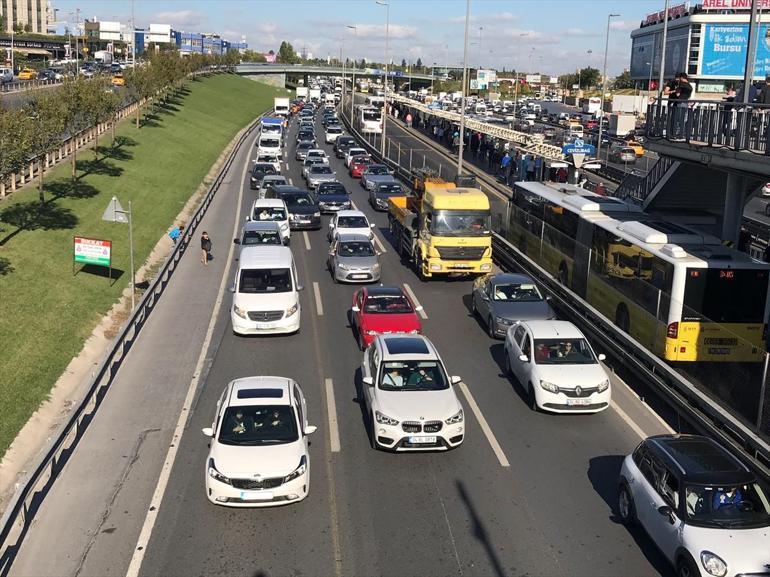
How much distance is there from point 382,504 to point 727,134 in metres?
13.2

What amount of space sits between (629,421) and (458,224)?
40.3ft

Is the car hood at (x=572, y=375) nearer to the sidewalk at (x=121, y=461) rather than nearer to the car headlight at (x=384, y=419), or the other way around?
the car headlight at (x=384, y=419)

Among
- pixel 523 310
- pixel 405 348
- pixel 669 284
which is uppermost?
pixel 669 284

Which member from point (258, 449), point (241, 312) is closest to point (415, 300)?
point (241, 312)

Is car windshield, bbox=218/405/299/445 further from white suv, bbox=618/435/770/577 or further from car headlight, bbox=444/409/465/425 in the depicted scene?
white suv, bbox=618/435/770/577

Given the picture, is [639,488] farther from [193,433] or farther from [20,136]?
[20,136]

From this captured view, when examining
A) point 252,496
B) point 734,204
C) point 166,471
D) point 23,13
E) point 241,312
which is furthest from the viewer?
point 23,13

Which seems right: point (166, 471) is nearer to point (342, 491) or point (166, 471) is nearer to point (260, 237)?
point (342, 491)

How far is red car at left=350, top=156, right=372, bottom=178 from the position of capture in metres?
55.2

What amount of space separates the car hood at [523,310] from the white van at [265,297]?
17.7 ft

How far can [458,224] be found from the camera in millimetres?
27516

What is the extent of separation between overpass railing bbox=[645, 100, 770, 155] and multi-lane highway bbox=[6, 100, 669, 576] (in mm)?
6628

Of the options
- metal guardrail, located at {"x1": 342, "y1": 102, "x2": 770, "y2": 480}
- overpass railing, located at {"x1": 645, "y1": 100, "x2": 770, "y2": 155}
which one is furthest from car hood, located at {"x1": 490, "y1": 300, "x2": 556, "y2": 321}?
overpass railing, located at {"x1": 645, "y1": 100, "x2": 770, "y2": 155}

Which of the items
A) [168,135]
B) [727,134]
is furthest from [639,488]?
[168,135]
